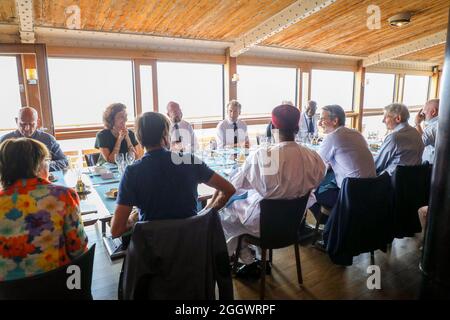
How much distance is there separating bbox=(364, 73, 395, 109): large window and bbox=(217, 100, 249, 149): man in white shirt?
19.2 feet

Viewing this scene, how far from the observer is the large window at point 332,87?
7.80m

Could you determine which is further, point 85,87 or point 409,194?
point 85,87

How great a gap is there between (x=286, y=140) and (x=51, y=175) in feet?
6.31

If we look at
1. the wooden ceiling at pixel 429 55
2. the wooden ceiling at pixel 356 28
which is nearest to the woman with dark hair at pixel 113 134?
the wooden ceiling at pixel 356 28

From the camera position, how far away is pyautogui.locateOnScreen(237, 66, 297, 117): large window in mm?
6871

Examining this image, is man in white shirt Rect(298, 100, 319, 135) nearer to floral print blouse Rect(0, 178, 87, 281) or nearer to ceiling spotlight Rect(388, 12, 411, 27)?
ceiling spotlight Rect(388, 12, 411, 27)

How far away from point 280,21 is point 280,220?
149 inches

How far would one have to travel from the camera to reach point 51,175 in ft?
8.25

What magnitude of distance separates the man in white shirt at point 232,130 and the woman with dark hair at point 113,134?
59.4 inches

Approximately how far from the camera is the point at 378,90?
9.20 m

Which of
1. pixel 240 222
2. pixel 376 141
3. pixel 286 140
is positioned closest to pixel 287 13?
pixel 376 141

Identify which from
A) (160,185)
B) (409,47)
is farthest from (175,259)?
(409,47)

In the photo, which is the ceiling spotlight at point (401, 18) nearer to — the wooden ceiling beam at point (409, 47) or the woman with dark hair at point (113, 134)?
the wooden ceiling beam at point (409, 47)

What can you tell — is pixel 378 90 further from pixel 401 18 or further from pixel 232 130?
pixel 232 130
